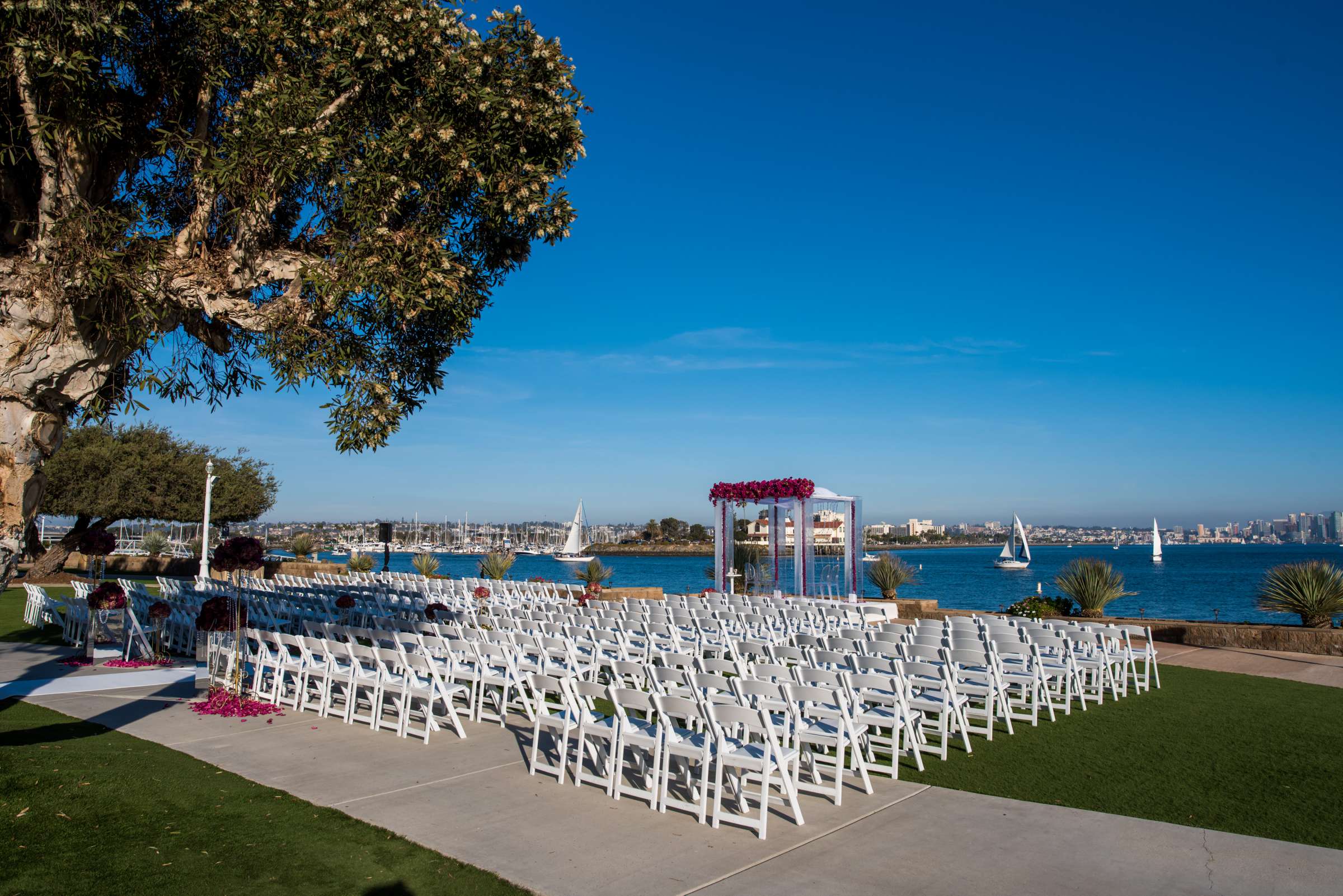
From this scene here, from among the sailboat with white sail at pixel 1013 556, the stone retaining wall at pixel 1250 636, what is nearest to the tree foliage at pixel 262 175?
the stone retaining wall at pixel 1250 636

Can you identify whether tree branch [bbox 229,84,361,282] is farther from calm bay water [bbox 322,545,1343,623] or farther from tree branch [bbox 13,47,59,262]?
calm bay water [bbox 322,545,1343,623]

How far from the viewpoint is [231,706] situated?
25.9 ft

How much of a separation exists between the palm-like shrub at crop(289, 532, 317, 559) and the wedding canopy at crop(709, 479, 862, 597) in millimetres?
19361

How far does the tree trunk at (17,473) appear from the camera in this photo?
13.9ft

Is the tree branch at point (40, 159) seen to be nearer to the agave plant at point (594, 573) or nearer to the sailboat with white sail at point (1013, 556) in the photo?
the agave plant at point (594, 573)

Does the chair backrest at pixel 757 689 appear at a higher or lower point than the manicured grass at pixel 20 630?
higher

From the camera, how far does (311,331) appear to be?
19.1ft

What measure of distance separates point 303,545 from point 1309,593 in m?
31.5

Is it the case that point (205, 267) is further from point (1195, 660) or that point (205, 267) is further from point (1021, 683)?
point (1195, 660)

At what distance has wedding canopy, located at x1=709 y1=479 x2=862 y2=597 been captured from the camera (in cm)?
1867

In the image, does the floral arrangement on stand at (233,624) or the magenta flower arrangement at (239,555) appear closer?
the floral arrangement on stand at (233,624)

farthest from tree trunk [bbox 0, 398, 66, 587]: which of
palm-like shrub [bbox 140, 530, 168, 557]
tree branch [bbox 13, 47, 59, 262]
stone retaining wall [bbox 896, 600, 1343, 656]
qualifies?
palm-like shrub [bbox 140, 530, 168, 557]

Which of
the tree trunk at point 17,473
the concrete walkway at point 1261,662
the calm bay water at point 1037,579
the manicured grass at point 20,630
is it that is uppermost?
the tree trunk at point 17,473

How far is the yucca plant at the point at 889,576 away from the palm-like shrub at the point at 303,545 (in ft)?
74.8
